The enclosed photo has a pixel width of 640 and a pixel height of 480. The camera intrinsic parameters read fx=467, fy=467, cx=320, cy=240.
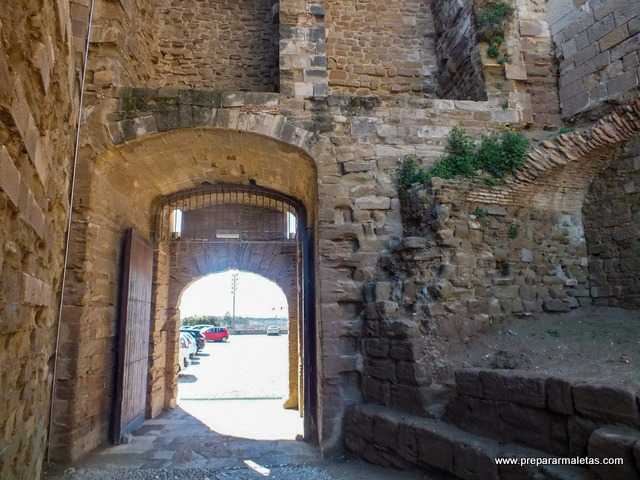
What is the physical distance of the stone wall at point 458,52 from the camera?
604cm

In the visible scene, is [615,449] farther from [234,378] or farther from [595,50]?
[234,378]

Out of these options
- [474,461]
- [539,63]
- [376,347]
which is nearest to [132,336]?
[376,347]

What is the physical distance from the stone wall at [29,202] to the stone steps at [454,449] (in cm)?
264

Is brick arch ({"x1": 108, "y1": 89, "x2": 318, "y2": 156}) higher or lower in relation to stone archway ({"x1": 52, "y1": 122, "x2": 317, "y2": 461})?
higher

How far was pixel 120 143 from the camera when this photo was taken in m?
4.91

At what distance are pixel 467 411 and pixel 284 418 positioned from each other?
4.38m

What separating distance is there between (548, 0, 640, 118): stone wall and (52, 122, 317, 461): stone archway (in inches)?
132

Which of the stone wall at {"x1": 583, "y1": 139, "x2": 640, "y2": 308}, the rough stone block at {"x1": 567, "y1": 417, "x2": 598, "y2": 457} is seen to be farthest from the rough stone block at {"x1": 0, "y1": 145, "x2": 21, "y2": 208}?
the stone wall at {"x1": 583, "y1": 139, "x2": 640, "y2": 308}

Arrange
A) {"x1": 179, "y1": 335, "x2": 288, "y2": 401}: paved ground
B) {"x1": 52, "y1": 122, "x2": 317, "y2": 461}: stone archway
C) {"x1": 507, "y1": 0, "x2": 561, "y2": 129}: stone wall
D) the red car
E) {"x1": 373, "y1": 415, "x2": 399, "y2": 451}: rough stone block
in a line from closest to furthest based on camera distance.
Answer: {"x1": 373, "y1": 415, "x2": 399, "y2": 451}: rough stone block
{"x1": 52, "y1": 122, "x2": 317, "y2": 461}: stone archway
{"x1": 507, "y1": 0, "x2": 561, "y2": 129}: stone wall
{"x1": 179, "y1": 335, "x2": 288, "y2": 401}: paved ground
the red car

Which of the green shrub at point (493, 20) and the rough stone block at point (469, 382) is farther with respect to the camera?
the green shrub at point (493, 20)

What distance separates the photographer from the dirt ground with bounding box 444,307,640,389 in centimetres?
338

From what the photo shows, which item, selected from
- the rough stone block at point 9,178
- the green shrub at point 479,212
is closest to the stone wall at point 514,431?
the green shrub at point 479,212

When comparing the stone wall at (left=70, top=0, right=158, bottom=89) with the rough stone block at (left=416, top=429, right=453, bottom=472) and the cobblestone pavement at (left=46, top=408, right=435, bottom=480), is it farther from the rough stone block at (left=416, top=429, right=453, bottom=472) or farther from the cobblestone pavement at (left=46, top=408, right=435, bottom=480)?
the rough stone block at (left=416, top=429, right=453, bottom=472)

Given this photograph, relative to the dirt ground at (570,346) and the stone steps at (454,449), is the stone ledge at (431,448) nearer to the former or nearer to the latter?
the stone steps at (454,449)
